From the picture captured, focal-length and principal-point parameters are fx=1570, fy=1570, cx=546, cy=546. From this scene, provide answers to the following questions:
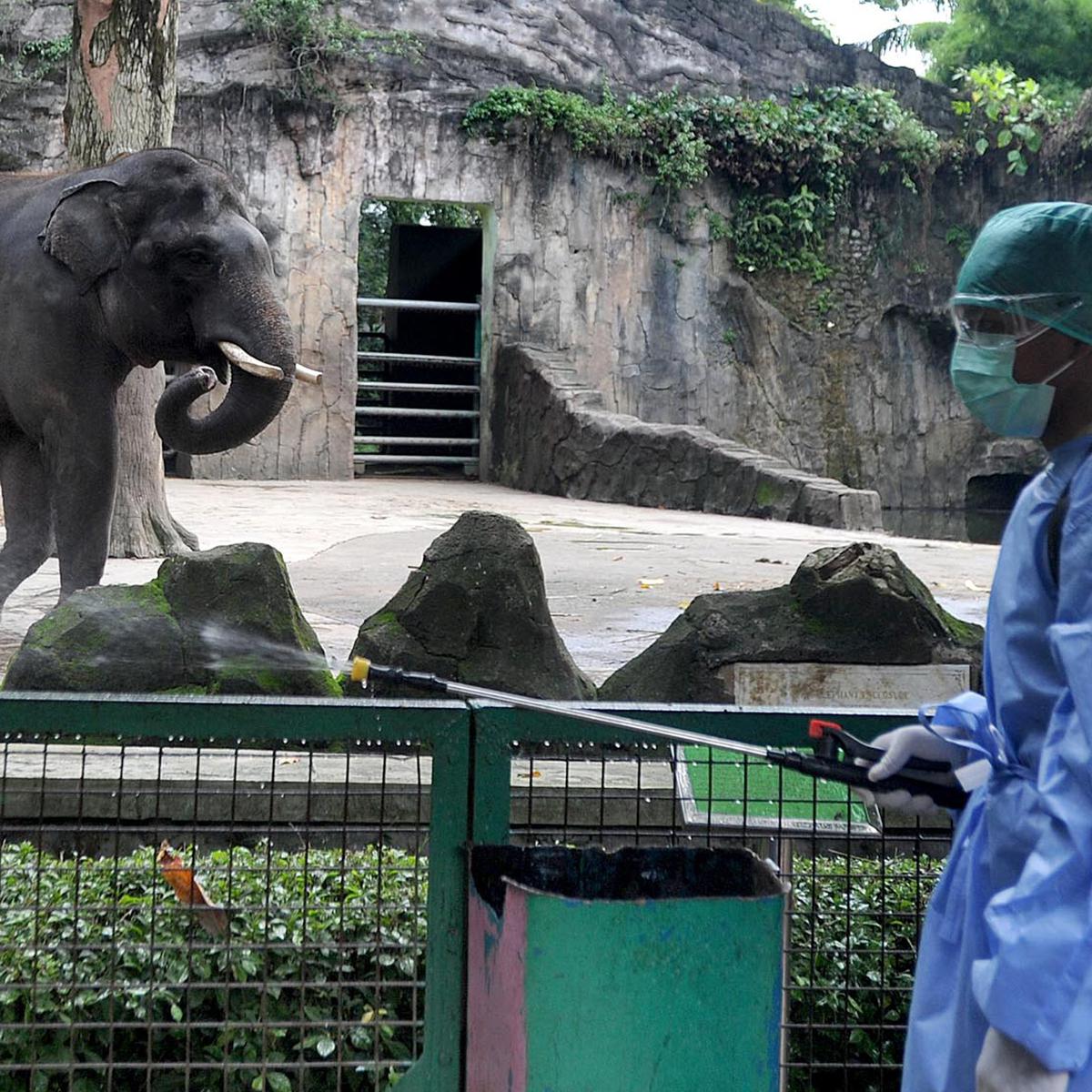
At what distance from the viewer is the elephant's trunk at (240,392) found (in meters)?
5.93

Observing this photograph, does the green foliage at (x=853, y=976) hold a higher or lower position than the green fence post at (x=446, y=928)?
lower

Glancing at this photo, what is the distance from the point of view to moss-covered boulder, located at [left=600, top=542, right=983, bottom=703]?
14.9ft

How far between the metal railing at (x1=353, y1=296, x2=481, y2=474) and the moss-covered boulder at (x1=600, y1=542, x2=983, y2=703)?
37.9 feet

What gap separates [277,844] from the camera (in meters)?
3.50

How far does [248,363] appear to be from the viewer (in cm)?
587

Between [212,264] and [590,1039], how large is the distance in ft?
14.9

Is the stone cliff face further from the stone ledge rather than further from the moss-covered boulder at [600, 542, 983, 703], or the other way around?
the moss-covered boulder at [600, 542, 983, 703]

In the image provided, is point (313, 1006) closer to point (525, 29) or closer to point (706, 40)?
point (525, 29)

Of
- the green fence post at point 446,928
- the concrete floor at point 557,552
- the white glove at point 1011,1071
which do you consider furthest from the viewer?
the concrete floor at point 557,552

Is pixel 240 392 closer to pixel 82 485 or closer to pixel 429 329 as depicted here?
pixel 82 485

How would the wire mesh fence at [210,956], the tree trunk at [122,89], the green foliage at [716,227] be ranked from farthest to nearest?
the green foliage at [716,227]
the tree trunk at [122,89]
the wire mesh fence at [210,956]

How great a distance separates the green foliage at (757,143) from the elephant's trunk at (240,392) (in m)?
11.3

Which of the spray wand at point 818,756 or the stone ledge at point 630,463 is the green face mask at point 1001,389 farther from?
the stone ledge at point 630,463

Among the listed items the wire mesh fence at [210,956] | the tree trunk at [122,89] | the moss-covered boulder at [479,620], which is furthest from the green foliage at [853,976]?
the tree trunk at [122,89]
